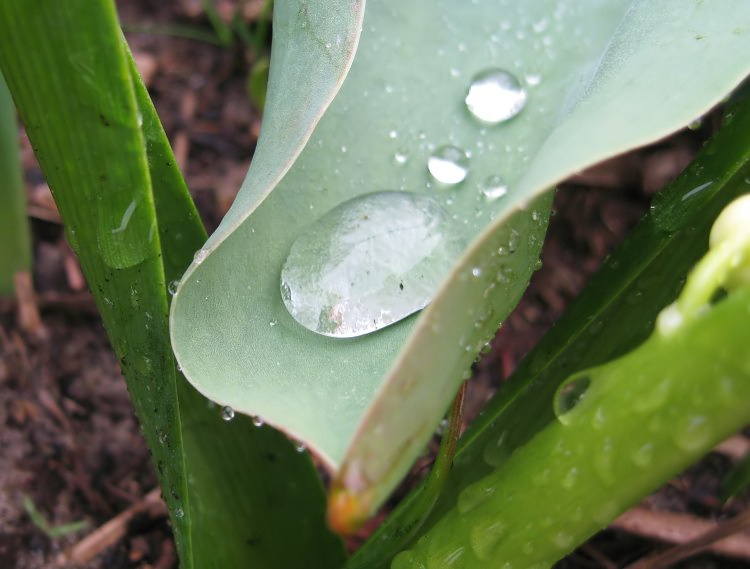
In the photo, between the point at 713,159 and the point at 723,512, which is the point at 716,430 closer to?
the point at 713,159

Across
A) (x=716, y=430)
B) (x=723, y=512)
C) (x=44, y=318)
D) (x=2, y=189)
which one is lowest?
(x=44, y=318)

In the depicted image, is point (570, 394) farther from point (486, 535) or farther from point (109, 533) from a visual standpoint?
point (109, 533)

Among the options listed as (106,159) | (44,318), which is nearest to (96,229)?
(106,159)

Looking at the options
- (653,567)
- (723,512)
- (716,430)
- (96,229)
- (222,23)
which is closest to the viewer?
(716,430)

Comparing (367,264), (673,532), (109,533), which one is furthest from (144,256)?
(673,532)

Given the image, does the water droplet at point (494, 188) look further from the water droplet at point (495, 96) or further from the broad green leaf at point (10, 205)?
the broad green leaf at point (10, 205)

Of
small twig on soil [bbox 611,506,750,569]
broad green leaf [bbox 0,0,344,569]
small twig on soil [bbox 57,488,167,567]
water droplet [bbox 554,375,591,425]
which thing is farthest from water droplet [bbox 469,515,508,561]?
small twig on soil [bbox 57,488,167,567]

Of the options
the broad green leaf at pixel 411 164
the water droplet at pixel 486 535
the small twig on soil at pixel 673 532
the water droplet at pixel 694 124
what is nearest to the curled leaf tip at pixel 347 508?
the broad green leaf at pixel 411 164
